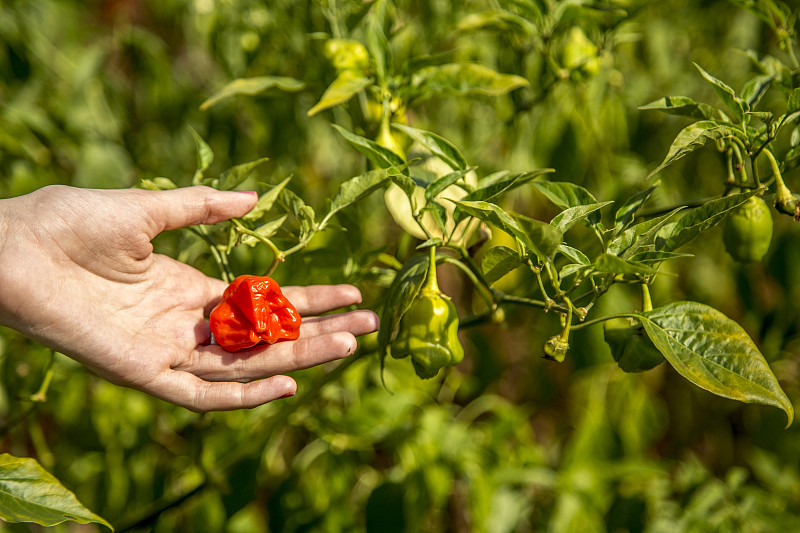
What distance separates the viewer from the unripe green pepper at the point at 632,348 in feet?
2.46

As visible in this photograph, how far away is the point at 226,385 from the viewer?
845 millimetres

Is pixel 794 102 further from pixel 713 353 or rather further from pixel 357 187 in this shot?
pixel 357 187

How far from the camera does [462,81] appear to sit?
37.2 inches

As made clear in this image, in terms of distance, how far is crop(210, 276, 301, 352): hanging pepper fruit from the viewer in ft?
2.85

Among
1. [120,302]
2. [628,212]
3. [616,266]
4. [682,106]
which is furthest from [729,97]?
[120,302]

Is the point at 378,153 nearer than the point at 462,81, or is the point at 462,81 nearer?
the point at 378,153

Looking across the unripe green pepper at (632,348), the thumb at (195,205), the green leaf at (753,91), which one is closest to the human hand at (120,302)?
the thumb at (195,205)

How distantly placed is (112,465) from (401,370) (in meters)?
0.65

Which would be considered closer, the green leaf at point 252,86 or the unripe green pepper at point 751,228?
the unripe green pepper at point 751,228

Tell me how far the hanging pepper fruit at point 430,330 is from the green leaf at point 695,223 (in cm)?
27

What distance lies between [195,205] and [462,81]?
441 millimetres

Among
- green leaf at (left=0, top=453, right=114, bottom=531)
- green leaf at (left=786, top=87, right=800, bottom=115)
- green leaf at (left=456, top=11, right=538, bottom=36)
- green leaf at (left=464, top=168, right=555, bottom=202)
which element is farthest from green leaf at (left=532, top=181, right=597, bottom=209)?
green leaf at (left=0, top=453, right=114, bottom=531)

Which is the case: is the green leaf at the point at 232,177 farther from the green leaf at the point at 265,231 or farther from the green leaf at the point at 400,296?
the green leaf at the point at 400,296

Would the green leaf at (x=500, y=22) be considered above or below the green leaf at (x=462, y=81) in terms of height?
above
